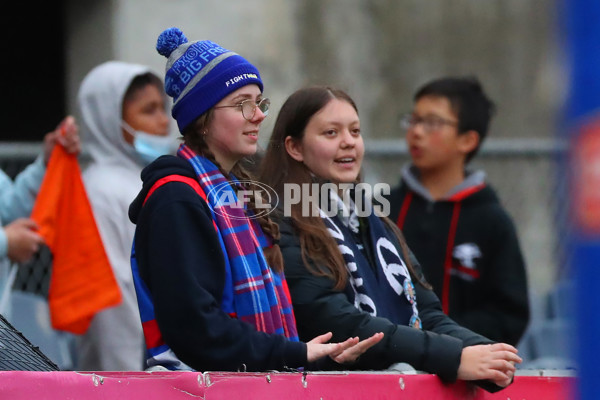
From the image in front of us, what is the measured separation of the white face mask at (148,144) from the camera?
5.15 meters

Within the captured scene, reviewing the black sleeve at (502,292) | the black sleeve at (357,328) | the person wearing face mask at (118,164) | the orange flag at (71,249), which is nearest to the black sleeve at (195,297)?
the black sleeve at (357,328)

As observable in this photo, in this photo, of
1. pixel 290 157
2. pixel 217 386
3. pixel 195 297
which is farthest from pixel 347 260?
pixel 217 386

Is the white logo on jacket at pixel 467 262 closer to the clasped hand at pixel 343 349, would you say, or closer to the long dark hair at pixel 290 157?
the long dark hair at pixel 290 157

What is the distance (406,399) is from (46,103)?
5.86 m

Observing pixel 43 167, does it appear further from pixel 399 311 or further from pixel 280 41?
pixel 280 41

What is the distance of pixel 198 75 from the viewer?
3211 millimetres

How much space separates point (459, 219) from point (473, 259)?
217 millimetres

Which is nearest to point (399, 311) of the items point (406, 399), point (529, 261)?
point (406, 399)

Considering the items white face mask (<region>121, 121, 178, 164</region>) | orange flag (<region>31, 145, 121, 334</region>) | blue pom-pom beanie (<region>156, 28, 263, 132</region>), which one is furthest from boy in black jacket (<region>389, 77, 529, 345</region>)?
blue pom-pom beanie (<region>156, 28, 263, 132</region>)

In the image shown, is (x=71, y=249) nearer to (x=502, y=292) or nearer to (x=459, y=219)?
(x=459, y=219)

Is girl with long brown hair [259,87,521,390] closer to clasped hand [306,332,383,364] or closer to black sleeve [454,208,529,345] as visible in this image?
clasped hand [306,332,383,364]

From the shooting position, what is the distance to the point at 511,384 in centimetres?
322

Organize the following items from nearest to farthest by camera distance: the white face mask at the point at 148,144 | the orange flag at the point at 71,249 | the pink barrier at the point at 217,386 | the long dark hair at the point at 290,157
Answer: the pink barrier at the point at 217,386
the long dark hair at the point at 290,157
the orange flag at the point at 71,249
the white face mask at the point at 148,144

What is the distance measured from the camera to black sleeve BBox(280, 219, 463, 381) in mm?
3088
